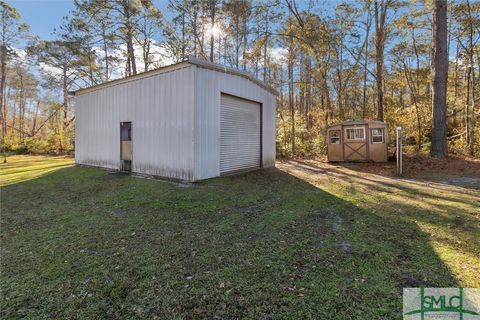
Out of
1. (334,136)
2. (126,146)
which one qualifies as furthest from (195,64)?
(334,136)

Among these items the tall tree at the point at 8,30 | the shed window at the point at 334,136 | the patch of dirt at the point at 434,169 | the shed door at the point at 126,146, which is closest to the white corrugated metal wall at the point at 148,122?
the shed door at the point at 126,146

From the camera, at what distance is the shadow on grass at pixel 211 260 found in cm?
186

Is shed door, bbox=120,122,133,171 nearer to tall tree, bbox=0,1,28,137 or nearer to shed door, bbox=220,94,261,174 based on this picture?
shed door, bbox=220,94,261,174

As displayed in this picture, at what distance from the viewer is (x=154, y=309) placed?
1834 mm

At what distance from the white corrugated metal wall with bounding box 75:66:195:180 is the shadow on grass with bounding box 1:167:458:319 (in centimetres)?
220

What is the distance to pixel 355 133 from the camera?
A: 31.0ft

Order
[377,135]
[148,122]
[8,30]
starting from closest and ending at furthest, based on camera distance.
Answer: [148,122]
[377,135]
[8,30]

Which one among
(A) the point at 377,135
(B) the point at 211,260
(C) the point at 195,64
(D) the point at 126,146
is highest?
(C) the point at 195,64

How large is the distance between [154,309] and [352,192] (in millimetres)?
4653

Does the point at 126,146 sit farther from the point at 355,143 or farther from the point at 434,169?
the point at 434,169

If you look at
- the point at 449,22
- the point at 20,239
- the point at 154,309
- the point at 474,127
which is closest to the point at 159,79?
the point at 20,239

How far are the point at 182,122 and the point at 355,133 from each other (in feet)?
21.5

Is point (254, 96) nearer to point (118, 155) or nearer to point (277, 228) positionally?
point (118, 155)

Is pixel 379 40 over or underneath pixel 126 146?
over
